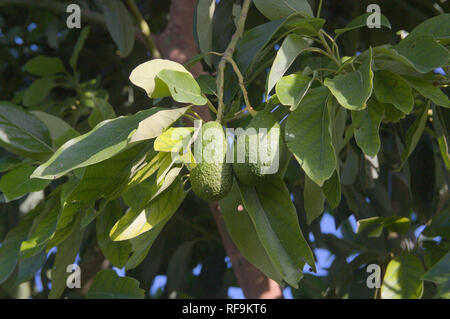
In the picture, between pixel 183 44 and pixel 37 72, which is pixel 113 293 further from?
pixel 37 72

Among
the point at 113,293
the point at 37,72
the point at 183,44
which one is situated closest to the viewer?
the point at 113,293

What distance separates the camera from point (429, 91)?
36.5 inches

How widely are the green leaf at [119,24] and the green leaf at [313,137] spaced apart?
0.90 metres

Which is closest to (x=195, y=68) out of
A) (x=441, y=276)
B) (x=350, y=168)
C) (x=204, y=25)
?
(x=204, y=25)

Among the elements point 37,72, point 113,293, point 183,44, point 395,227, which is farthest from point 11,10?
point 395,227

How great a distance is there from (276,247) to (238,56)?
0.37 metres

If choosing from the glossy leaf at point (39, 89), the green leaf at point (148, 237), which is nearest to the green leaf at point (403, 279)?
the green leaf at point (148, 237)

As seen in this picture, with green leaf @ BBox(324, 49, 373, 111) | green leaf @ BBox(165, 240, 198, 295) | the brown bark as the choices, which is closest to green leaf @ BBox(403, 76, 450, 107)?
green leaf @ BBox(324, 49, 373, 111)

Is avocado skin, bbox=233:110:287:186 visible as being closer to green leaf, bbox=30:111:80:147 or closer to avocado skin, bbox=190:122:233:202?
avocado skin, bbox=190:122:233:202

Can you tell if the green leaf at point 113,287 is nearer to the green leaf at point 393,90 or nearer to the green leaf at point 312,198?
the green leaf at point 312,198

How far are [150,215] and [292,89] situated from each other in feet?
0.95

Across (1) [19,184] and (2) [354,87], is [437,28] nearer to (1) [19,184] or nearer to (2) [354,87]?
(2) [354,87]

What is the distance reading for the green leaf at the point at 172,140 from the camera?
0.79 metres
